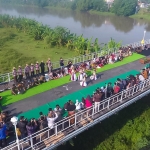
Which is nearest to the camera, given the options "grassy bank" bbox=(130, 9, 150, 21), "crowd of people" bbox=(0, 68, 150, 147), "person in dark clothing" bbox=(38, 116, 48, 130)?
"crowd of people" bbox=(0, 68, 150, 147)

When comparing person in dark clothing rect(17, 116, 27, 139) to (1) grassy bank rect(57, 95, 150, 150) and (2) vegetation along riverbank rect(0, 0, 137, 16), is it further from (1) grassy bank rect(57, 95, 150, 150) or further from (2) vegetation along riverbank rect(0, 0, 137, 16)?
(2) vegetation along riverbank rect(0, 0, 137, 16)

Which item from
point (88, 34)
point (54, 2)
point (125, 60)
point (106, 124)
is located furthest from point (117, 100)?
point (54, 2)

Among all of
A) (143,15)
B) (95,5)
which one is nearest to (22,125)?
(143,15)

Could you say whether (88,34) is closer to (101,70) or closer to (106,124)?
(101,70)

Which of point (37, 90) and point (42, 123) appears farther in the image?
point (37, 90)

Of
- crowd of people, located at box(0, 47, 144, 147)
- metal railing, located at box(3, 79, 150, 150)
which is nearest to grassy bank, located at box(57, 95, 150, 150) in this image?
metal railing, located at box(3, 79, 150, 150)

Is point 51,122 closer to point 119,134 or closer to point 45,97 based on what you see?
point 45,97
